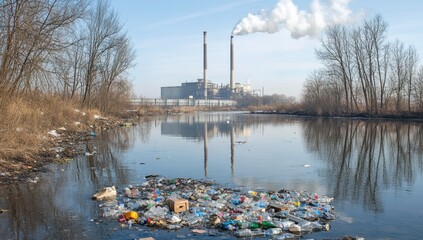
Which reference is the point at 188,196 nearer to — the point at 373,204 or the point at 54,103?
the point at 373,204

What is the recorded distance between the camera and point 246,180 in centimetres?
1073

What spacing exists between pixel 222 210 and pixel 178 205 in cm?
88

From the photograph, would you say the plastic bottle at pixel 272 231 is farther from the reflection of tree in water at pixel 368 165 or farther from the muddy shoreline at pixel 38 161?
the muddy shoreline at pixel 38 161

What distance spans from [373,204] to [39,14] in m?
14.5

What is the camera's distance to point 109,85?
4588 centimetres

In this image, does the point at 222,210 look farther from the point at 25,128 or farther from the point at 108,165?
the point at 25,128

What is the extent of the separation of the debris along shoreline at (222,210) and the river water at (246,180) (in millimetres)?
312

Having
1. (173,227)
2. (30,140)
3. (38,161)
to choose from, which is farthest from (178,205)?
(30,140)

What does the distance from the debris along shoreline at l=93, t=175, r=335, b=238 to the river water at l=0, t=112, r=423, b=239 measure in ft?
1.02

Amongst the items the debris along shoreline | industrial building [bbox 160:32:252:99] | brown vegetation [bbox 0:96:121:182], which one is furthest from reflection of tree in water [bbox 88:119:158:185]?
industrial building [bbox 160:32:252:99]

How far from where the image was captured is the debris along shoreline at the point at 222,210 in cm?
643

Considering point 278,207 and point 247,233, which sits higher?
point 278,207

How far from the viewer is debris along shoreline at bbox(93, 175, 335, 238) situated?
21.1 feet

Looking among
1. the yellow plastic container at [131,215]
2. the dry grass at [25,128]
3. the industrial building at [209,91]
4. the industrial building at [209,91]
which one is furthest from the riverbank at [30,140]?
the industrial building at [209,91]
